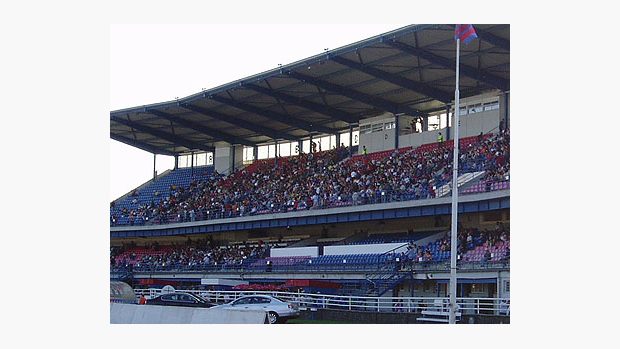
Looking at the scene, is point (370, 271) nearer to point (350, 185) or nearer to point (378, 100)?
point (350, 185)

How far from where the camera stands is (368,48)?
45.6 meters

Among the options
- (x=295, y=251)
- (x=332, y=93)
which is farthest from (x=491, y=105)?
(x=295, y=251)

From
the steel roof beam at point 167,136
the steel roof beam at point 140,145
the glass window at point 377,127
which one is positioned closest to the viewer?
the glass window at point 377,127

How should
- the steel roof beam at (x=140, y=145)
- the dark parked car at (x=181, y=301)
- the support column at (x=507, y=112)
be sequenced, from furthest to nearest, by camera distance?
the steel roof beam at (x=140, y=145) < the support column at (x=507, y=112) < the dark parked car at (x=181, y=301)

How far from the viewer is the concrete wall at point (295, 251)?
4944 cm

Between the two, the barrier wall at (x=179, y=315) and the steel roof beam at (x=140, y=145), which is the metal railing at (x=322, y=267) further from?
the barrier wall at (x=179, y=315)

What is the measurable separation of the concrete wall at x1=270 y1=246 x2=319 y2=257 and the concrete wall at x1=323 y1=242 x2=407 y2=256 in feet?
2.53

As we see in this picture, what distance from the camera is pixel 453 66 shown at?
150 feet

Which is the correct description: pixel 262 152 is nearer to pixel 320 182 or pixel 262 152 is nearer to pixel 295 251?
pixel 320 182

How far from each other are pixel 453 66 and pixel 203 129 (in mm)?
25332

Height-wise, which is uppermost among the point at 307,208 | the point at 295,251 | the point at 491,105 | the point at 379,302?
the point at 491,105

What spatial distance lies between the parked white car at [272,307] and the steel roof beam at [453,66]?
14331mm

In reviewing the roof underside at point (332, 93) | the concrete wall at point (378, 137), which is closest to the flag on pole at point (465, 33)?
the roof underside at point (332, 93)

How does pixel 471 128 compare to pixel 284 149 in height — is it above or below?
above
